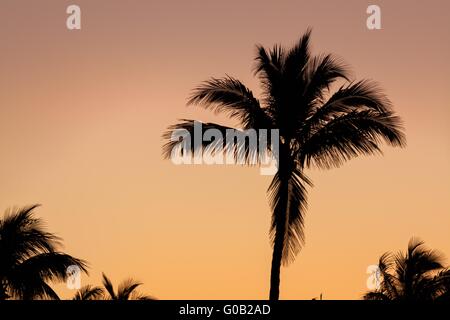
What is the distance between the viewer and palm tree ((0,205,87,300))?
27.0 meters

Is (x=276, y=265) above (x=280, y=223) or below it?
below

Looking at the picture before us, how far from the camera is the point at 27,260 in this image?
27516 mm

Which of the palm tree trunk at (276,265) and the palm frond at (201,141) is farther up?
the palm frond at (201,141)

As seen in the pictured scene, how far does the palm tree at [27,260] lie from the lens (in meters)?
27.0

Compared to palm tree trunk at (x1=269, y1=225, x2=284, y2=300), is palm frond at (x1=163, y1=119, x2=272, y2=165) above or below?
above

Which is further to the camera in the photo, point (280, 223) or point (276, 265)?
point (280, 223)

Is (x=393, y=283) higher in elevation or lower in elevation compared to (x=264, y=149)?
lower

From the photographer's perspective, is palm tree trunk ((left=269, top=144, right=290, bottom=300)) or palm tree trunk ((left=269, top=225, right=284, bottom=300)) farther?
palm tree trunk ((left=269, top=144, right=290, bottom=300))

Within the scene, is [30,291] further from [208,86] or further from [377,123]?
[377,123]
